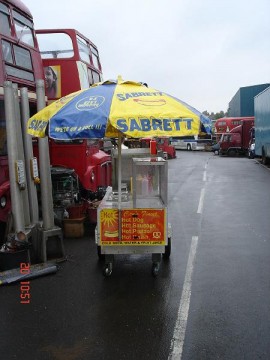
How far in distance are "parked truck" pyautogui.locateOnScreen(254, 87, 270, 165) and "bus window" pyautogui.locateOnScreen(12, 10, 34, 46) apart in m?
15.6

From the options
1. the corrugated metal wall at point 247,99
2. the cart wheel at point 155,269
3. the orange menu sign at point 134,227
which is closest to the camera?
the orange menu sign at point 134,227

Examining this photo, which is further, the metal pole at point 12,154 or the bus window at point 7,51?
the bus window at point 7,51

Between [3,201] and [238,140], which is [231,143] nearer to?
[238,140]

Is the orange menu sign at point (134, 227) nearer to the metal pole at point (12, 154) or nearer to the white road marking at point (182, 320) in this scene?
the white road marking at point (182, 320)

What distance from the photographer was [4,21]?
6812 mm

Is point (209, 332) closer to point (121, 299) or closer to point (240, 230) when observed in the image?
point (121, 299)

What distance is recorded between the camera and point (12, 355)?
3826mm

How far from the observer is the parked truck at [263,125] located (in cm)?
2102

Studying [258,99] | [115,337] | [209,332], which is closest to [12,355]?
[115,337]

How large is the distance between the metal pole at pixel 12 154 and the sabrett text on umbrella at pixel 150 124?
2.03 meters

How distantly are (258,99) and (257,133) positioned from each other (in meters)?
2.29

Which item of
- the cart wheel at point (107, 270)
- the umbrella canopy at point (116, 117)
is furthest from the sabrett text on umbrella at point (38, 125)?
the cart wheel at point (107, 270)
